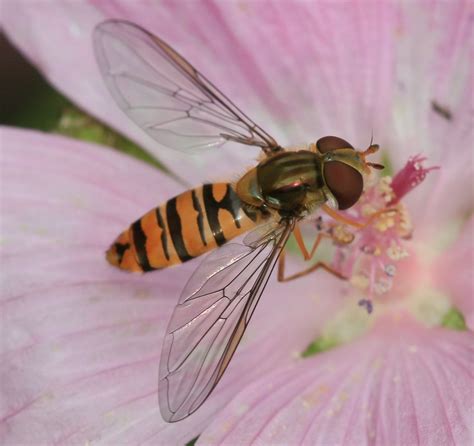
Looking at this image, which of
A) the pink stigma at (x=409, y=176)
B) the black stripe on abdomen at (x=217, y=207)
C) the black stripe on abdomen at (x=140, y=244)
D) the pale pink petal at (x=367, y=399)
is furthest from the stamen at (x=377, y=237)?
the black stripe on abdomen at (x=140, y=244)

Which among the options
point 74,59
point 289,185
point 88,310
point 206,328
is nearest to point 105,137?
point 74,59

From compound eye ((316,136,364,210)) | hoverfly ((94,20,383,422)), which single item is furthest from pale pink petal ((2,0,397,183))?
compound eye ((316,136,364,210))

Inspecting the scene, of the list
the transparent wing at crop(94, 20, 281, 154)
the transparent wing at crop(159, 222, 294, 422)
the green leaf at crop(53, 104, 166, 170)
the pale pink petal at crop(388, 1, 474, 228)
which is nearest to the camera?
the transparent wing at crop(159, 222, 294, 422)

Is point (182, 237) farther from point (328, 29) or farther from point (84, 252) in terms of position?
point (328, 29)

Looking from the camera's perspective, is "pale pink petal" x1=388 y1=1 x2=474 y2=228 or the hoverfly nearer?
A: the hoverfly

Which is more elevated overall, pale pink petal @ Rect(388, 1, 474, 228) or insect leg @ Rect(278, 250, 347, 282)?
pale pink petal @ Rect(388, 1, 474, 228)

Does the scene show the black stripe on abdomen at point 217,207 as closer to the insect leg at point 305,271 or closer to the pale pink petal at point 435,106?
the insect leg at point 305,271

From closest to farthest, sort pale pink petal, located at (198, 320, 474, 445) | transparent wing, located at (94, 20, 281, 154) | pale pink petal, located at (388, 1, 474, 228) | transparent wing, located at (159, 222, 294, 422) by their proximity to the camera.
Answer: transparent wing, located at (159, 222, 294, 422) < pale pink petal, located at (198, 320, 474, 445) < transparent wing, located at (94, 20, 281, 154) < pale pink petal, located at (388, 1, 474, 228)

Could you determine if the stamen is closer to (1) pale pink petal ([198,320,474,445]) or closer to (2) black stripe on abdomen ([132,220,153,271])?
(1) pale pink petal ([198,320,474,445])
